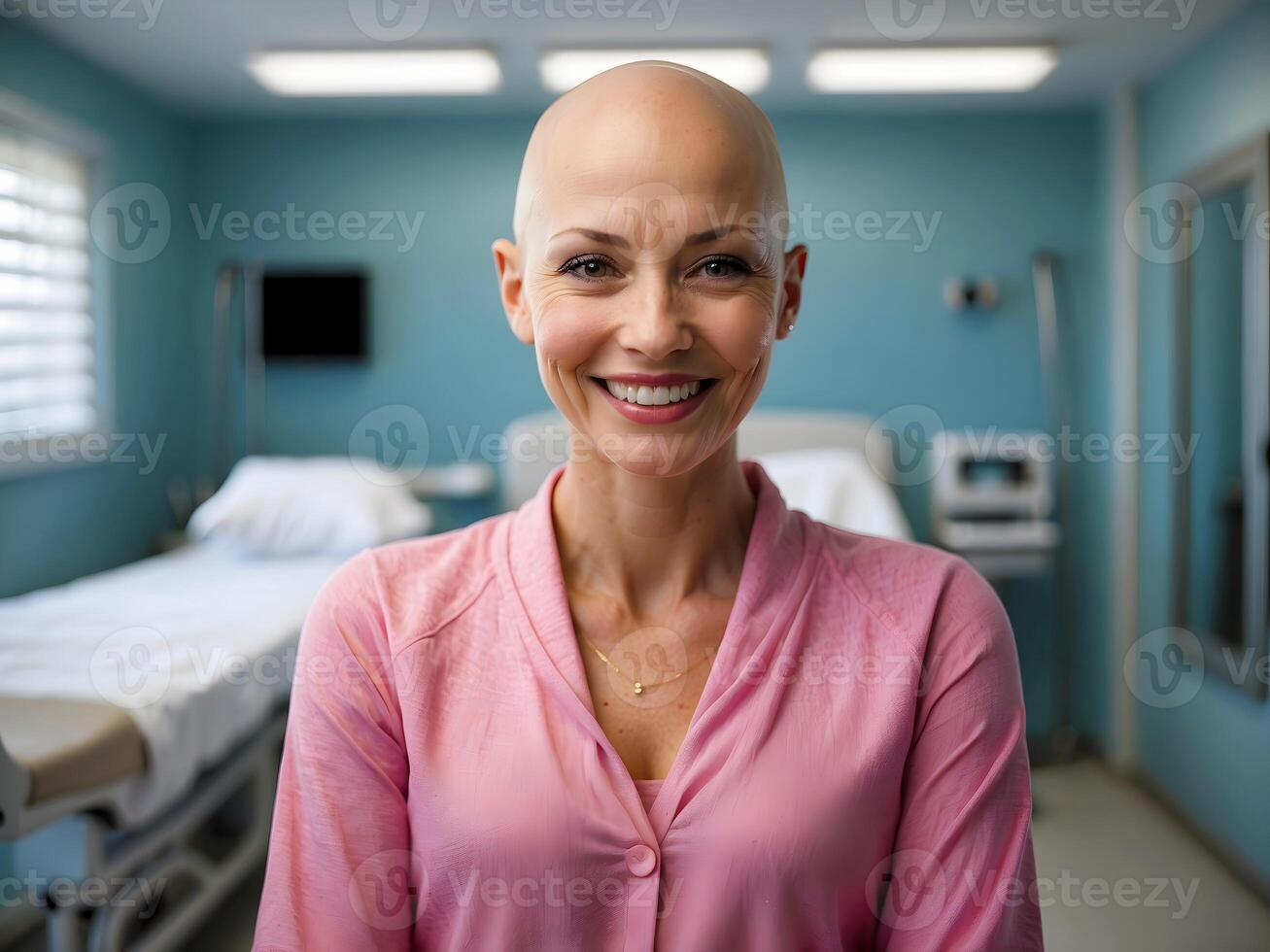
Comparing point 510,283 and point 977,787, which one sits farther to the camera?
point 510,283

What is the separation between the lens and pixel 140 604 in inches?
96.1

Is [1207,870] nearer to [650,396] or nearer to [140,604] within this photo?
[650,396]

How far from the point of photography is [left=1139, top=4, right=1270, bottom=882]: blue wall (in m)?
2.55

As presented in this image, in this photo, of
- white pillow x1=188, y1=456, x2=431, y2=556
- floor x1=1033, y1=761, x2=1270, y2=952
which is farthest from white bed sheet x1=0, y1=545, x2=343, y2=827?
floor x1=1033, y1=761, x2=1270, y2=952

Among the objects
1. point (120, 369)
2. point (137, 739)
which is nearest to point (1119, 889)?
point (137, 739)

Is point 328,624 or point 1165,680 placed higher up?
point 328,624

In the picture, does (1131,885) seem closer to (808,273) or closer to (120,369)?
(808,273)

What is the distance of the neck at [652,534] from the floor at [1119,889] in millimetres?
668

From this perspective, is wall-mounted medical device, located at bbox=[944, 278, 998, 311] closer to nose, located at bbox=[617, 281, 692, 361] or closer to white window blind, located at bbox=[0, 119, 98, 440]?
nose, located at bbox=[617, 281, 692, 361]

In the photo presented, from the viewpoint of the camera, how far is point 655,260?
777mm

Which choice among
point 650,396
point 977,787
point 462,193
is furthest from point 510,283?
point 462,193

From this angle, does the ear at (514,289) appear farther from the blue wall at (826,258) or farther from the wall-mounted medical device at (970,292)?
the wall-mounted medical device at (970,292)

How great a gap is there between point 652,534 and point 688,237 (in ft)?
1.03

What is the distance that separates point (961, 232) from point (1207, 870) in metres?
2.33
